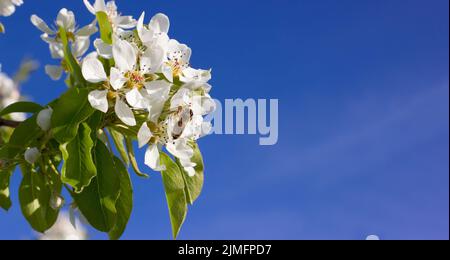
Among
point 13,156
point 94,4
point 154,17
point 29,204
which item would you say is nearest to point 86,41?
point 94,4

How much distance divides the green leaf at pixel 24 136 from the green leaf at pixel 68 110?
0.14 metres

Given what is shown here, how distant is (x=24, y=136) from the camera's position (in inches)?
65.7

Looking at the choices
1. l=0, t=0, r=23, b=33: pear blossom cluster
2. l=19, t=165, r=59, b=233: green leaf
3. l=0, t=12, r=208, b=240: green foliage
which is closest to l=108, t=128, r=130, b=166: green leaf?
l=0, t=12, r=208, b=240: green foliage

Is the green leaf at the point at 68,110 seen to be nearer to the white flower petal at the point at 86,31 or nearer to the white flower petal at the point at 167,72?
the white flower petal at the point at 167,72

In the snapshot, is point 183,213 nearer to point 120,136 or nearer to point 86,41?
point 120,136

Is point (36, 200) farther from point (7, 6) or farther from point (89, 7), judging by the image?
point (7, 6)

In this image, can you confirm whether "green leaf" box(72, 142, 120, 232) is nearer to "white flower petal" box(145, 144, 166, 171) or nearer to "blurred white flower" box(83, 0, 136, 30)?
"white flower petal" box(145, 144, 166, 171)

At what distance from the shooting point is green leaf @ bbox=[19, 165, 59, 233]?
1.79 meters

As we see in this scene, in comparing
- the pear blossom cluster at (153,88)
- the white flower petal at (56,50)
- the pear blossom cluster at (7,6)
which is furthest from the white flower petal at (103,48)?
the pear blossom cluster at (7,6)

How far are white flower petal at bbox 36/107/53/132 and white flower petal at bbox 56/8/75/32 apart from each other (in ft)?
1.35

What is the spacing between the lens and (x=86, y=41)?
1.88m

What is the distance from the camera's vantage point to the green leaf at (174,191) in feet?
5.49

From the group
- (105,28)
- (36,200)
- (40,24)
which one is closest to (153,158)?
(105,28)
